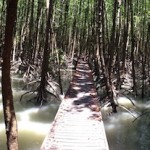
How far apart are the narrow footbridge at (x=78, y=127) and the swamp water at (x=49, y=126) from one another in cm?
81

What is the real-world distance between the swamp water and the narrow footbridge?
0.81 meters

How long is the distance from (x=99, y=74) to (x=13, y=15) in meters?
11.7

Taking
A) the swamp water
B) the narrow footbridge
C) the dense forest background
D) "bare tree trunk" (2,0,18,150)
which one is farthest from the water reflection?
"bare tree trunk" (2,0,18,150)

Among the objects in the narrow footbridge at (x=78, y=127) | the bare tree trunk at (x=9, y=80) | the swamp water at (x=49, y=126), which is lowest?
the swamp water at (x=49, y=126)

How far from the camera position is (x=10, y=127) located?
162 inches

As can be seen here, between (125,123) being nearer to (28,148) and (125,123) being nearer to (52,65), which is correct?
(28,148)

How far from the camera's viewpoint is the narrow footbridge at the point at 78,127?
5.80 metres

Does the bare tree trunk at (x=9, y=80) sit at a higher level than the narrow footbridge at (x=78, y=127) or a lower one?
higher

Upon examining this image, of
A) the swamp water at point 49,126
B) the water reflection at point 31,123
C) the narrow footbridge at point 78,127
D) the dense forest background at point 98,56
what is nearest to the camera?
the narrow footbridge at point 78,127

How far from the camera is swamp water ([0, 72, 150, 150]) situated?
7762 millimetres

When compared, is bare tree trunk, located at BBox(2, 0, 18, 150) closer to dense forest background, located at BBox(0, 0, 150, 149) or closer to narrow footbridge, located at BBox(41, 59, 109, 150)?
dense forest background, located at BBox(0, 0, 150, 149)

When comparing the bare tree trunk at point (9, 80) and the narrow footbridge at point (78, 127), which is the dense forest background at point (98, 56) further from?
the narrow footbridge at point (78, 127)

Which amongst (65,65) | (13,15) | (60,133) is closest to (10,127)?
(13,15)

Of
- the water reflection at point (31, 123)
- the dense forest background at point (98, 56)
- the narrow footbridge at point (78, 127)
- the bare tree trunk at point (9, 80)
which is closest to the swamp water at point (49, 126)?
the water reflection at point (31, 123)
